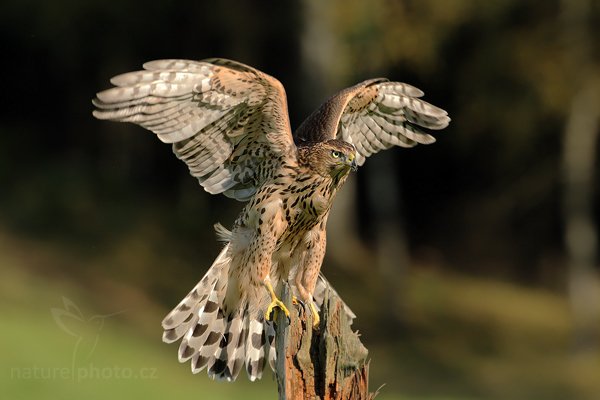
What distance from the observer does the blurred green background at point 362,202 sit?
14.1 metres

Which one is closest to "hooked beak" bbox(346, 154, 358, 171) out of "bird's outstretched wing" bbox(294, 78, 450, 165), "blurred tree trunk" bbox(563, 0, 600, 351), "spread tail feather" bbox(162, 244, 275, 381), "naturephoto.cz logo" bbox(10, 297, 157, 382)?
"bird's outstretched wing" bbox(294, 78, 450, 165)

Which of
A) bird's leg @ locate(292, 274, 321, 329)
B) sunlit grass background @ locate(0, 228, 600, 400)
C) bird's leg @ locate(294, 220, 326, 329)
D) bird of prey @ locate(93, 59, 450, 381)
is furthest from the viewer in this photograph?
sunlit grass background @ locate(0, 228, 600, 400)

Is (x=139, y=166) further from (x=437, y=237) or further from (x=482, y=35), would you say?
(x=482, y=35)

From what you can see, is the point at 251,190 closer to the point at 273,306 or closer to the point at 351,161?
the point at 351,161

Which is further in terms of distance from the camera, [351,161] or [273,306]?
[351,161]

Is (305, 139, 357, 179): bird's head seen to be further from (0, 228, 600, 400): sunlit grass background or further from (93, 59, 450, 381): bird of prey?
(0, 228, 600, 400): sunlit grass background

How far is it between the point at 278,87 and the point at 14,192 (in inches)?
559

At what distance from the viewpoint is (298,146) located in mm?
6020

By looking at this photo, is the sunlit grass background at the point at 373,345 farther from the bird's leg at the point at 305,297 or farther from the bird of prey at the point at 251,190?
the bird's leg at the point at 305,297

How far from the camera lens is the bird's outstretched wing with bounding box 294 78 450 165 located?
248 inches

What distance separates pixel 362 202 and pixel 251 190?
1479 cm

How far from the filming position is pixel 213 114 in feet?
18.7

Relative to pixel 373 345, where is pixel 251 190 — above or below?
below

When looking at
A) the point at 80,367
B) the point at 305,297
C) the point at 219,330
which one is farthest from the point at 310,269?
the point at 80,367
